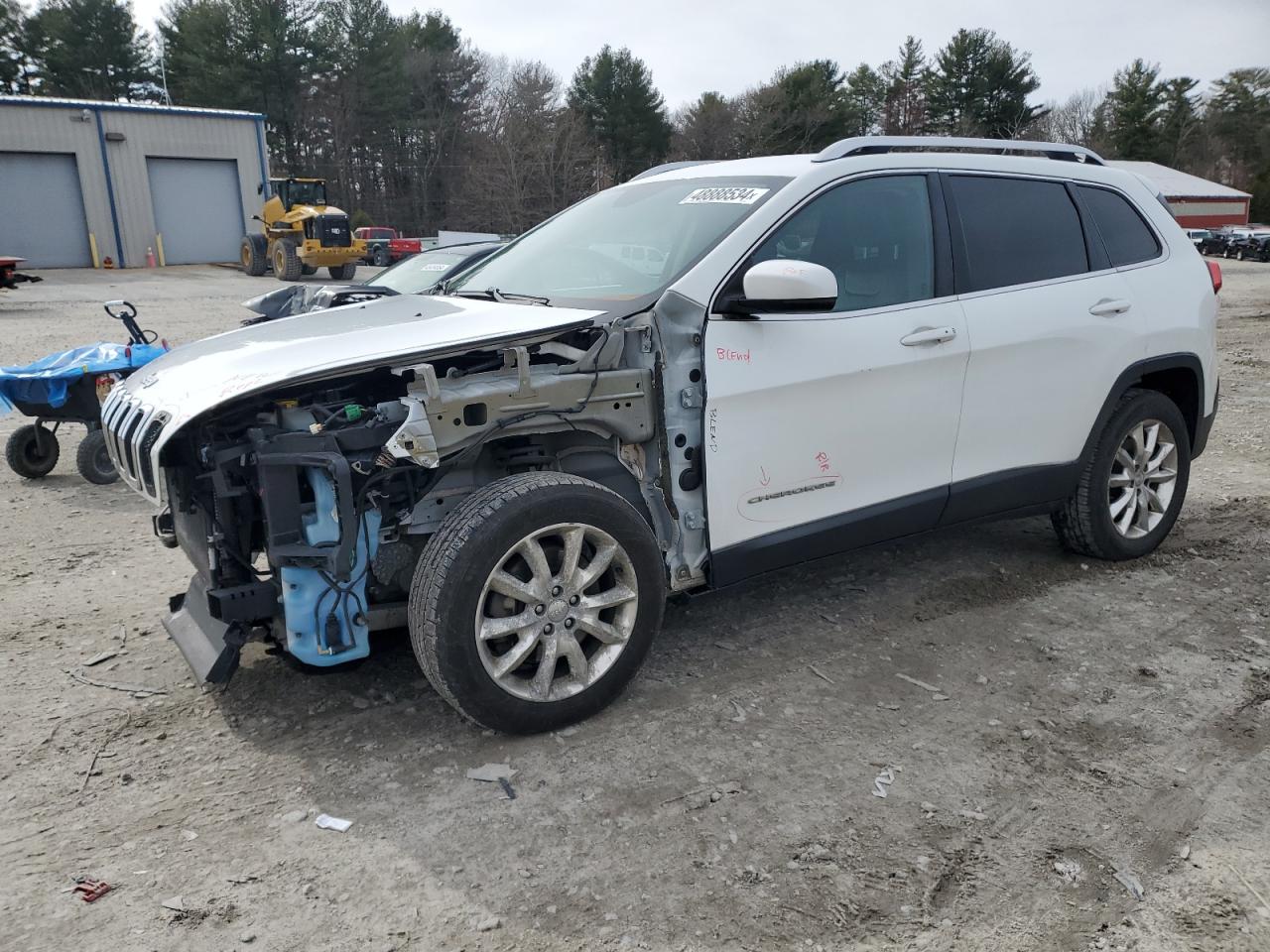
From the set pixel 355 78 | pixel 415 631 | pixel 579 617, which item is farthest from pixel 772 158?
pixel 355 78

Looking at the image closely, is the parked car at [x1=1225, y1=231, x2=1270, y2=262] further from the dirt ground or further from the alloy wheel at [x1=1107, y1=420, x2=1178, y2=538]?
the dirt ground

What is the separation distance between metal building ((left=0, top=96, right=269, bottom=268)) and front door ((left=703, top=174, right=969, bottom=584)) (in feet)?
111

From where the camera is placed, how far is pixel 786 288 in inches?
130

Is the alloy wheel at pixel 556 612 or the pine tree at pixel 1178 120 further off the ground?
the pine tree at pixel 1178 120

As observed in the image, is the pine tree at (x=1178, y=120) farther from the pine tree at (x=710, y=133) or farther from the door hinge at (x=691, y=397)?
the door hinge at (x=691, y=397)

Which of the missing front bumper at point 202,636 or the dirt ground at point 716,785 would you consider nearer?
the dirt ground at point 716,785

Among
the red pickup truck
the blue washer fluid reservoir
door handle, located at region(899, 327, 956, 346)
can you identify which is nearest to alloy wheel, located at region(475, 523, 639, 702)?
the blue washer fluid reservoir

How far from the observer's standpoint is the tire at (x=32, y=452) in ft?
22.5

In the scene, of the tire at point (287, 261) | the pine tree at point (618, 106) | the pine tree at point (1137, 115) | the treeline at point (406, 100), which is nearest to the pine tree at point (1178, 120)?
the pine tree at point (1137, 115)

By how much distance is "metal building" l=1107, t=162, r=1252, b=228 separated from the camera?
2153 inches

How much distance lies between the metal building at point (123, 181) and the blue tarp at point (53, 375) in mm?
29401

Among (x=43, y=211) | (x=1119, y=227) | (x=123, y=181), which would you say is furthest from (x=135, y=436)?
(x=123, y=181)

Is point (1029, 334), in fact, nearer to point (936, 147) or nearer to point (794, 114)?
point (936, 147)

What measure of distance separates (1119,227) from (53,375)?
632cm
